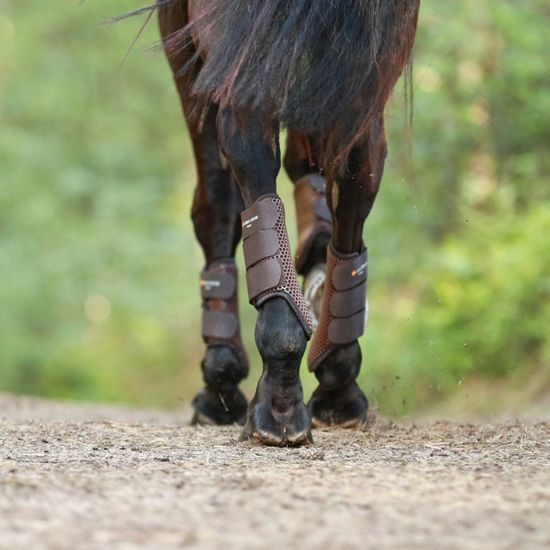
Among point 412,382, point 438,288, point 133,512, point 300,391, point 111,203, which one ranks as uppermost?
point 111,203

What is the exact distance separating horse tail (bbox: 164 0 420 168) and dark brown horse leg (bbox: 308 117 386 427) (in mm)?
591

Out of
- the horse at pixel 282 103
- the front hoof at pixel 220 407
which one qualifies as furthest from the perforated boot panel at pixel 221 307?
the horse at pixel 282 103

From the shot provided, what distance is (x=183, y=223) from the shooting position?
69.6 feet

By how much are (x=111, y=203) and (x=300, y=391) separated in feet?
52.3

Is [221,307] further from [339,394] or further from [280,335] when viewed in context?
[280,335]

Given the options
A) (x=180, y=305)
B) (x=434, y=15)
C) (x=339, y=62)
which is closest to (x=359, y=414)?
(x=339, y=62)

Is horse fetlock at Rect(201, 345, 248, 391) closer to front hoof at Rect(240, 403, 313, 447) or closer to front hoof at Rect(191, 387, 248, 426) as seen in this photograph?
front hoof at Rect(191, 387, 248, 426)

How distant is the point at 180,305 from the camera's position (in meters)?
19.5

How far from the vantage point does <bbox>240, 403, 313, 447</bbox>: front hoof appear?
158 inches

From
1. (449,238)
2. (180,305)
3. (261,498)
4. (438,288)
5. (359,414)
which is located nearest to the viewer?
(261,498)

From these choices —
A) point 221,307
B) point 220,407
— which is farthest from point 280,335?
point 220,407

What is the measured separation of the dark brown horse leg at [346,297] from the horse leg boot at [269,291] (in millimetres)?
643

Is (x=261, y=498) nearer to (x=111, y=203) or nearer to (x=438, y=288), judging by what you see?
(x=438, y=288)

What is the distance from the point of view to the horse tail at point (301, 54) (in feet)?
Result: 12.9
